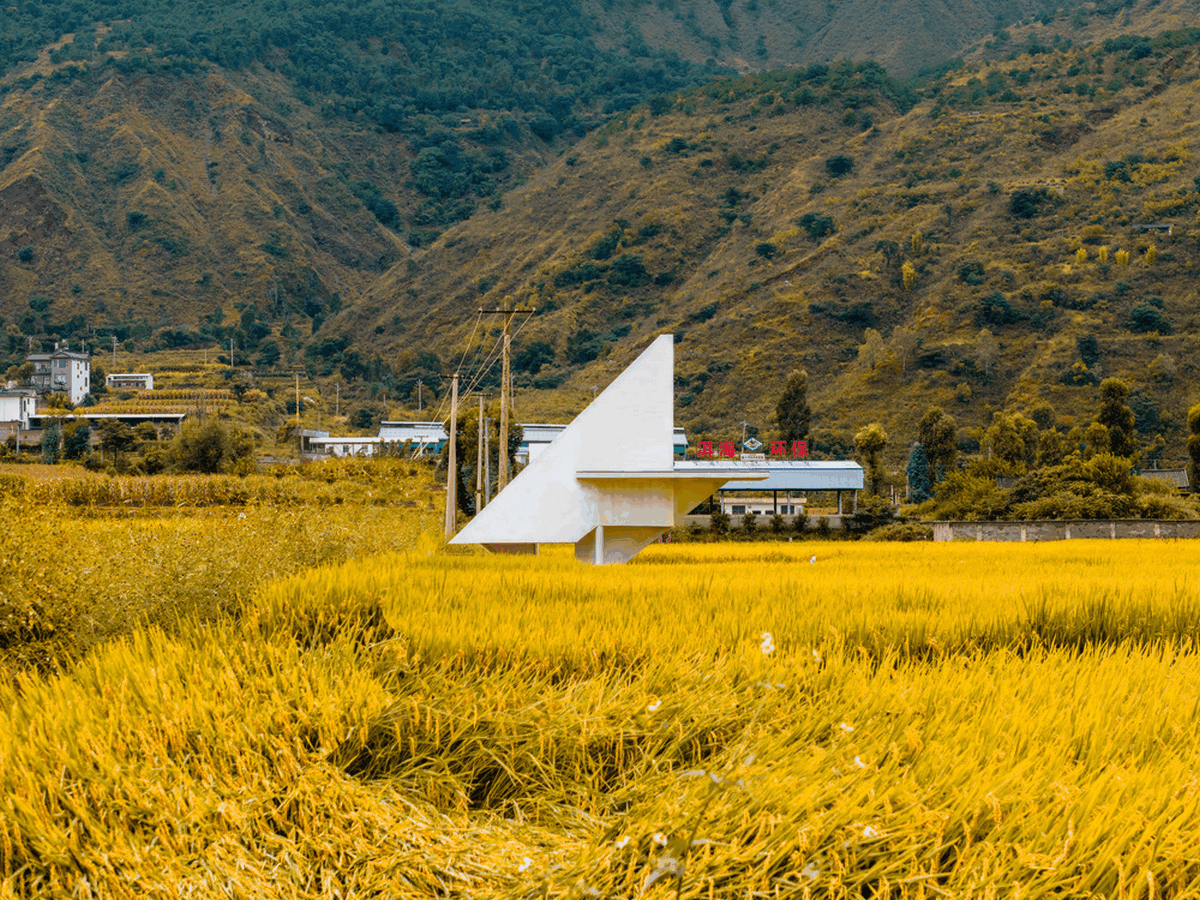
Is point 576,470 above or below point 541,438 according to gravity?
below

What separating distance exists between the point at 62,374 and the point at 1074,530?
4006 inches

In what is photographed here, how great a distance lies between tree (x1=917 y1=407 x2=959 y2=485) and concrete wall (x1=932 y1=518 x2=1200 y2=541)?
77.2 ft

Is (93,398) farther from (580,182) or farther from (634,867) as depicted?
(634,867)

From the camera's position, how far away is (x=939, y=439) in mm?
54188

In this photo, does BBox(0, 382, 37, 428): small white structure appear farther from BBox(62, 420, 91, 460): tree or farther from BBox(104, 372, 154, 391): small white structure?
BBox(62, 420, 91, 460): tree

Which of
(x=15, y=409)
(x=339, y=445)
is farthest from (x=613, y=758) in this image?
(x=15, y=409)

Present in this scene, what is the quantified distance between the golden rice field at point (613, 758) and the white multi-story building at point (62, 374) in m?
107

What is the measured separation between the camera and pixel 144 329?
127 meters

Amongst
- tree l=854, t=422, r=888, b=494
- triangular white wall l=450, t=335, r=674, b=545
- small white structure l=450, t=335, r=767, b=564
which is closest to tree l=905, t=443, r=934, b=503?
tree l=854, t=422, r=888, b=494

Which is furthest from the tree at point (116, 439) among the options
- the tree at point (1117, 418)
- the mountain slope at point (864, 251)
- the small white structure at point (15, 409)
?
the tree at point (1117, 418)

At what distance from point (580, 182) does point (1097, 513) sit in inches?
4756

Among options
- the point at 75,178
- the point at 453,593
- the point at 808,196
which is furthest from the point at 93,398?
the point at 453,593

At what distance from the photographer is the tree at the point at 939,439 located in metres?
53.8

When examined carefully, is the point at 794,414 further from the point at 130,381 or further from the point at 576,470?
the point at 130,381
